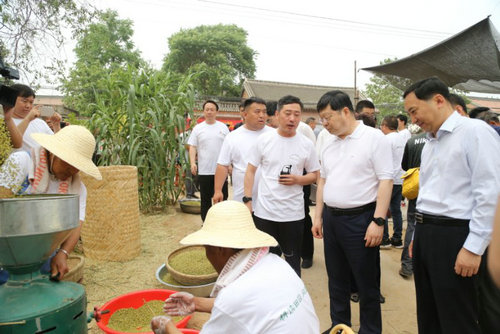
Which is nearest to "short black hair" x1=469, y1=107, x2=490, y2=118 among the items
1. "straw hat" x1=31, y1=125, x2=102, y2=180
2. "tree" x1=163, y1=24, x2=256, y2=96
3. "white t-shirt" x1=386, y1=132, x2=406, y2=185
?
"white t-shirt" x1=386, y1=132, x2=406, y2=185

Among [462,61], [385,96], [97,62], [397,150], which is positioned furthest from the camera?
[385,96]

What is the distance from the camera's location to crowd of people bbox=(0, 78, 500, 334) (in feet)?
3.99

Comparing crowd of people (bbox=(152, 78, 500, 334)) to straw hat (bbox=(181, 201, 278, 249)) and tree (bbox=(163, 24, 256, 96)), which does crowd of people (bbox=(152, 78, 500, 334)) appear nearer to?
straw hat (bbox=(181, 201, 278, 249))

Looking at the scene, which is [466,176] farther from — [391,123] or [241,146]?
[391,123]

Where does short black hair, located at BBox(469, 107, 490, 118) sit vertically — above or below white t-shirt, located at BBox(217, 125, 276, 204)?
above

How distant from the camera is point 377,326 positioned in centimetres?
208

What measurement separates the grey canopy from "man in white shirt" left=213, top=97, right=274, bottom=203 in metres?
3.04

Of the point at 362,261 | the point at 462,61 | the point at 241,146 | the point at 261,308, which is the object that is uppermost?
the point at 462,61

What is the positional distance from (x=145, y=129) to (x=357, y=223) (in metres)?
3.92

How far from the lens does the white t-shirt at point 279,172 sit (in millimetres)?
2531

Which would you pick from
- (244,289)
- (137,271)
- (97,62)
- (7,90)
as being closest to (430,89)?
(244,289)

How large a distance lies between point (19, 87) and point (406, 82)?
241 inches

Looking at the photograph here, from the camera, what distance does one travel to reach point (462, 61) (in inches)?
185

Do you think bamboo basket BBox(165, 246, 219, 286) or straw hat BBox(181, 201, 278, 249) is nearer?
straw hat BBox(181, 201, 278, 249)
